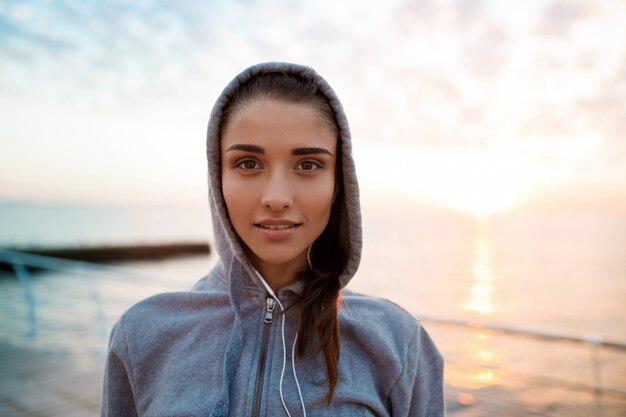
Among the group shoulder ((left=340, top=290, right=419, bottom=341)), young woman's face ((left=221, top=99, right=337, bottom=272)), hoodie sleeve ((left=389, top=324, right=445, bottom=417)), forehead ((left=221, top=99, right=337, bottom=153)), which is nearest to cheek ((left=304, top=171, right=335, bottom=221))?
young woman's face ((left=221, top=99, right=337, bottom=272))

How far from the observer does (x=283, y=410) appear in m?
1.18

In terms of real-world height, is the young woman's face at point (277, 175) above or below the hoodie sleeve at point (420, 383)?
above

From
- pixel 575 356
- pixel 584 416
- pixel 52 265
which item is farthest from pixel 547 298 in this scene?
pixel 52 265

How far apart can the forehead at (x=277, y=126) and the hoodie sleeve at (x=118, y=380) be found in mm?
647

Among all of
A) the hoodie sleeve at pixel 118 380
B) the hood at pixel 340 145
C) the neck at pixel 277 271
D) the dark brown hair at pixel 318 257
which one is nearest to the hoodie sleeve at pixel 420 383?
the dark brown hair at pixel 318 257

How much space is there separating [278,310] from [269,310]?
0.09 ft

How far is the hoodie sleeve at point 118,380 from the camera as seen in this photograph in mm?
1271

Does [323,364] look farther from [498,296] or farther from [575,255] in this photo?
[575,255]

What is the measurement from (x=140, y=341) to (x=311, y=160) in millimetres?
706

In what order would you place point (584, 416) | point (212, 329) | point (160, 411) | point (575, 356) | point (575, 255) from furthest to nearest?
point (575, 255) → point (575, 356) → point (584, 416) → point (212, 329) → point (160, 411)

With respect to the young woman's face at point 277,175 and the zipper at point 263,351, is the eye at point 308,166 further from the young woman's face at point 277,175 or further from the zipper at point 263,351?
the zipper at point 263,351

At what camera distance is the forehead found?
1150mm

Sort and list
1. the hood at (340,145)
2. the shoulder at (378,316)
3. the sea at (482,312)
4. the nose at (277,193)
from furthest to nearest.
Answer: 1. the sea at (482,312)
2. the shoulder at (378,316)
3. the hood at (340,145)
4. the nose at (277,193)

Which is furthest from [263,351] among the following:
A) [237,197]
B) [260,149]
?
[260,149]
